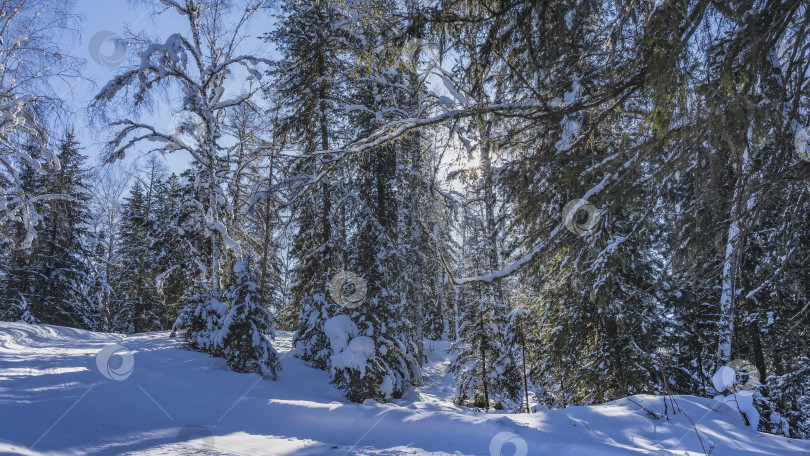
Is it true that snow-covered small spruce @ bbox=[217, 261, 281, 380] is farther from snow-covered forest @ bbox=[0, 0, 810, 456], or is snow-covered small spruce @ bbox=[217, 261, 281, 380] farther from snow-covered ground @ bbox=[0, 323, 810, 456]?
snow-covered ground @ bbox=[0, 323, 810, 456]

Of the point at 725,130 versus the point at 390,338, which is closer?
the point at 725,130

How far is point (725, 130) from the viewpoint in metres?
2.85

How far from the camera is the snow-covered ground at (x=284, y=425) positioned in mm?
3740

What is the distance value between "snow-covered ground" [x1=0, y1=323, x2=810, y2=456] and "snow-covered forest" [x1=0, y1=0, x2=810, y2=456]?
11 centimetres

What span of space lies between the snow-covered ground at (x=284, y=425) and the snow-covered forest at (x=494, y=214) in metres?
0.11

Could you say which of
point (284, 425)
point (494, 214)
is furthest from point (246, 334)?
point (494, 214)

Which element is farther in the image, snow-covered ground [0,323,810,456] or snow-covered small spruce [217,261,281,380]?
snow-covered small spruce [217,261,281,380]

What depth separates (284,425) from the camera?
5004 millimetres

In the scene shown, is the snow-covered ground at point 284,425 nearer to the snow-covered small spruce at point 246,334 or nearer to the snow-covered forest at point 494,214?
the snow-covered forest at point 494,214

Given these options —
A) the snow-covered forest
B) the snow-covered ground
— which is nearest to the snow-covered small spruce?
the snow-covered forest

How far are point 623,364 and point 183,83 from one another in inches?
478

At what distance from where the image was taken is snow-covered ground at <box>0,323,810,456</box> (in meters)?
3.74

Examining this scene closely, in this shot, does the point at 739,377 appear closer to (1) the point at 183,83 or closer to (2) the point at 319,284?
(2) the point at 319,284

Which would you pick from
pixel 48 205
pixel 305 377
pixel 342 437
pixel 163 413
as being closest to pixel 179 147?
pixel 48 205
